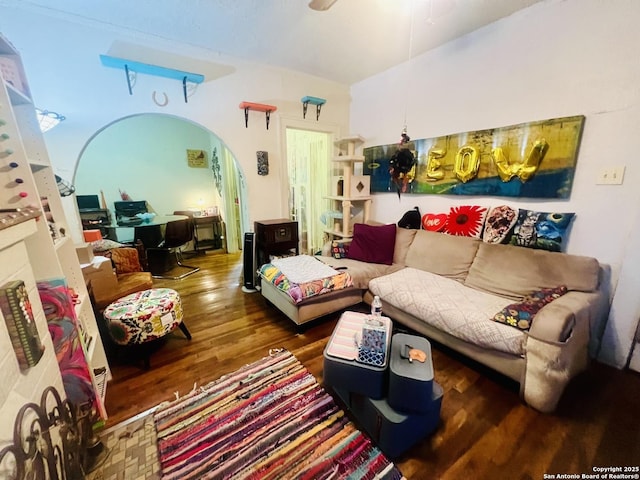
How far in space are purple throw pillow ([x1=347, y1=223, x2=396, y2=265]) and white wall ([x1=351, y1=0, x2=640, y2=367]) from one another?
32.9 inches

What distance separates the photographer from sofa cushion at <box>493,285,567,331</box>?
1.48m

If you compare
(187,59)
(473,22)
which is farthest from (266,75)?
(473,22)

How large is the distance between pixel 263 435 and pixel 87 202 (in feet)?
14.7

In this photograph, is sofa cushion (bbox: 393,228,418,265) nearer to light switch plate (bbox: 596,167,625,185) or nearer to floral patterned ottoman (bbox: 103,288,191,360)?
light switch plate (bbox: 596,167,625,185)

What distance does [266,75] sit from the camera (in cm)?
283

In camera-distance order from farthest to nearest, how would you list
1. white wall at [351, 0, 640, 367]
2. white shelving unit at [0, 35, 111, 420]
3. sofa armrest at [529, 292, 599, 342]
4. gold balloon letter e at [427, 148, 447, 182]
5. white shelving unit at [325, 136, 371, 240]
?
white shelving unit at [325, 136, 371, 240] → gold balloon letter e at [427, 148, 447, 182] → white wall at [351, 0, 640, 367] → sofa armrest at [529, 292, 599, 342] → white shelving unit at [0, 35, 111, 420]

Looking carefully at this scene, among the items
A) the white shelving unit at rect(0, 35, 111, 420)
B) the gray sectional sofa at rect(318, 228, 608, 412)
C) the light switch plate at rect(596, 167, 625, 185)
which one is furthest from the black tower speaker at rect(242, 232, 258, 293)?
the light switch plate at rect(596, 167, 625, 185)

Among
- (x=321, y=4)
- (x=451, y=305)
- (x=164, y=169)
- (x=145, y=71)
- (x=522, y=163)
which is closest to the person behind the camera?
(x=321, y=4)

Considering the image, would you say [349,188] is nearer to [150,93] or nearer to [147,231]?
[150,93]

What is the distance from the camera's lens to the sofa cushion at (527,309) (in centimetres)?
148

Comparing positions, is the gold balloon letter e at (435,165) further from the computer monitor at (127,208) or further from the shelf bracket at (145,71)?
the computer monitor at (127,208)

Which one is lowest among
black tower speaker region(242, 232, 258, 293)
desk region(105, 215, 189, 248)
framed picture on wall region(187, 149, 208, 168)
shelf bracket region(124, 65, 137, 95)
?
black tower speaker region(242, 232, 258, 293)

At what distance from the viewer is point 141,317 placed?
1.71 metres

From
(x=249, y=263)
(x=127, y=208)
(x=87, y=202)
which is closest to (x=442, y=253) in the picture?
(x=249, y=263)
